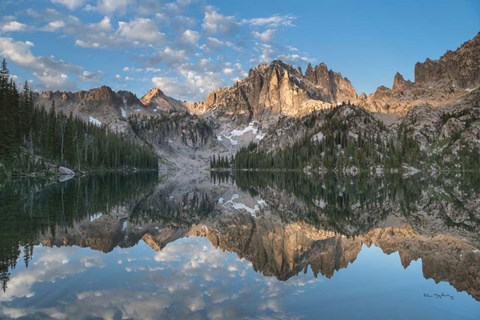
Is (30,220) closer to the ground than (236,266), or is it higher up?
higher up

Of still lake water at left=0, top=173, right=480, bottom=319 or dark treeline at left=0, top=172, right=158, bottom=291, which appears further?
dark treeline at left=0, top=172, right=158, bottom=291

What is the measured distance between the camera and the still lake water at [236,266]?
48.1 feet

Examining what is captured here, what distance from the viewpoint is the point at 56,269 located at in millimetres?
19750

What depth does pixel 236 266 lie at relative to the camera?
22.0m

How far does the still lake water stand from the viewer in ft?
48.1

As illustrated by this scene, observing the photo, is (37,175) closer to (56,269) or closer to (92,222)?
(92,222)
